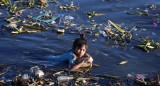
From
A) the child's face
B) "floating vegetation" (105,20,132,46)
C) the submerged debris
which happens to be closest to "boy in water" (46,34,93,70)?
the child's face

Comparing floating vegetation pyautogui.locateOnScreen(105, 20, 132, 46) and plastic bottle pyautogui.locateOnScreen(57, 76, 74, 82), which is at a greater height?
floating vegetation pyautogui.locateOnScreen(105, 20, 132, 46)

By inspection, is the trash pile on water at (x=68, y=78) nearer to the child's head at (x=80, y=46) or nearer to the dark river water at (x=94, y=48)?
the dark river water at (x=94, y=48)

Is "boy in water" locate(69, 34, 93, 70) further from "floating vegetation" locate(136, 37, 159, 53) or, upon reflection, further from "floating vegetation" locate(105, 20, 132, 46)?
"floating vegetation" locate(136, 37, 159, 53)

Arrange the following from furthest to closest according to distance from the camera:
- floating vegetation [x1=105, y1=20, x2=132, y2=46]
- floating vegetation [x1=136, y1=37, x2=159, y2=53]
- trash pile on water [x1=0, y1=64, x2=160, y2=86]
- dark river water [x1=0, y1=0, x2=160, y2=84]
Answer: floating vegetation [x1=105, y1=20, x2=132, y2=46]
floating vegetation [x1=136, y1=37, x2=159, y2=53]
dark river water [x1=0, y1=0, x2=160, y2=84]
trash pile on water [x1=0, y1=64, x2=160, y2=86]

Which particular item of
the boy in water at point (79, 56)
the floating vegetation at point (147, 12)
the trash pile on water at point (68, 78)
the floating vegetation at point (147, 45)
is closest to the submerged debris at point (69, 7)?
the floating vegetation at point (147, 12)

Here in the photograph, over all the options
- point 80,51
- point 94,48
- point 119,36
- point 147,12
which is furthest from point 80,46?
point 147,12

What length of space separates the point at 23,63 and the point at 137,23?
3.65 m

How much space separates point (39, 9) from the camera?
8.09m

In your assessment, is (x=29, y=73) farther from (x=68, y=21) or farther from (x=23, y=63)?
(x=68, y=21)

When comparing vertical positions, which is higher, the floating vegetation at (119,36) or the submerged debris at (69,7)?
the submerged debris at (69,7)

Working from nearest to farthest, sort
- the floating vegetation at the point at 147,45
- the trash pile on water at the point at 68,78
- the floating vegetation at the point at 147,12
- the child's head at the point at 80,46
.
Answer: the trash pile on water at the point at 68,78
the child's head at the point at 80,46
the floating vegetation at the point at 147,45
the floating vegetation at the point at 147,12

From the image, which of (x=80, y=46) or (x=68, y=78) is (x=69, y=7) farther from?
(x=68, y=78)

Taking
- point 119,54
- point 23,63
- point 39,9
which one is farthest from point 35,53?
point 39,9

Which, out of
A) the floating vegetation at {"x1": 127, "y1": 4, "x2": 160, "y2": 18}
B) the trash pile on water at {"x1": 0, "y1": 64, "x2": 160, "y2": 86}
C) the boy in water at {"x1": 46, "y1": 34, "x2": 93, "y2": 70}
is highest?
the floating vegetation at {"x1": 127, "y1": 4, "x2": 160, "y2": 18}
